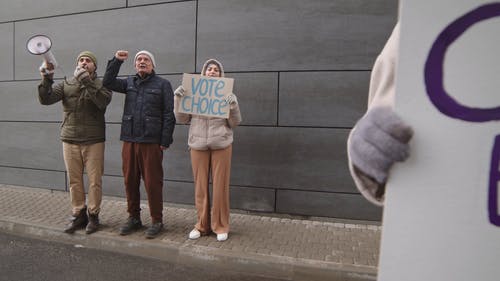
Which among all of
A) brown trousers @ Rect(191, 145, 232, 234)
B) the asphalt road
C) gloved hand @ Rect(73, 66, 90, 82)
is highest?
gloved hand @ Rect(73, 66, 90, 82)

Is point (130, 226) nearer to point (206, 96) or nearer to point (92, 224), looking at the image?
point (92, 224)

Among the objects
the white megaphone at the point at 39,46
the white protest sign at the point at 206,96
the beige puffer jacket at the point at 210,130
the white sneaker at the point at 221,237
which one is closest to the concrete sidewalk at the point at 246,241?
the white sneaker at the point at 221,237

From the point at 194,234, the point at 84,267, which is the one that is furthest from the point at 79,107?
the point at 194,234

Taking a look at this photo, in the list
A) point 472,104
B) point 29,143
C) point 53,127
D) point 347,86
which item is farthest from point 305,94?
point 29,143

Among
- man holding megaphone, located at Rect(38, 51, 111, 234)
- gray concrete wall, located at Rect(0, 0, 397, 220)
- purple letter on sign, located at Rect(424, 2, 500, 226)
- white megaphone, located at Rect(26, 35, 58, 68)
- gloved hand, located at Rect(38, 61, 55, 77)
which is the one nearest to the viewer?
purple letter on sign, located at Rect(424, 2, 500, 226)

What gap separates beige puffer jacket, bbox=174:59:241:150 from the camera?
389 centimetres

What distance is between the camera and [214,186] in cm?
401

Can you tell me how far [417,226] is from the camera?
0.89 meters

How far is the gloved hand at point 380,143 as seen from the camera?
88 cm

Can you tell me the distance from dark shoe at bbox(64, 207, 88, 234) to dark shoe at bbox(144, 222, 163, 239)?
2.94 feet

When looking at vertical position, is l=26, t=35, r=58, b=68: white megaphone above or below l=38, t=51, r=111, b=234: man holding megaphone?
above

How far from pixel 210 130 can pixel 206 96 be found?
38 cm

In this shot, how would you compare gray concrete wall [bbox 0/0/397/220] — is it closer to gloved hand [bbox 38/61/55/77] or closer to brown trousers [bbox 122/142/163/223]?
brown trousers [bbox 122/142/163/223]

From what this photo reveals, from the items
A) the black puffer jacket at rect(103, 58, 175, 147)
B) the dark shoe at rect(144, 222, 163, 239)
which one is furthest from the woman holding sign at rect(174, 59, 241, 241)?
the dark shoe at rect(144, 222, 163, 239)
